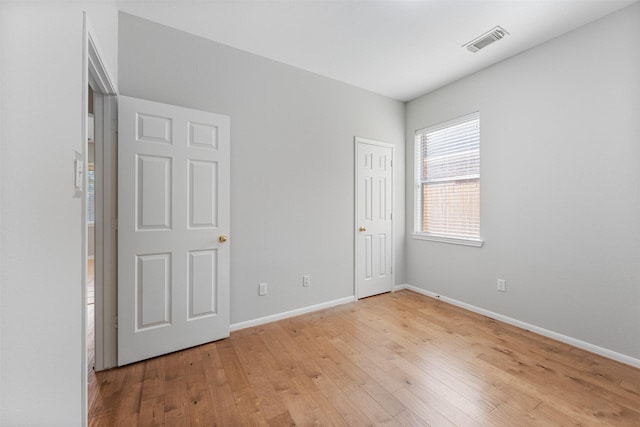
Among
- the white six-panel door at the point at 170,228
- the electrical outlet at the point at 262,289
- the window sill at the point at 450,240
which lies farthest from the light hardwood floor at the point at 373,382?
the window sill at the point at 450,240

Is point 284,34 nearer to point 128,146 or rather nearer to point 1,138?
point 128,146

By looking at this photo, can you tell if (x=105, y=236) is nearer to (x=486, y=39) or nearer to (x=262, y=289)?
(x=262, y=289)

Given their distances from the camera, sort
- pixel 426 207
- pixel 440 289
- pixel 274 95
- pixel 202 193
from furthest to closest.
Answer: pixel 426 207, pixel 440 289, pixel 274 95, pixel 202 193

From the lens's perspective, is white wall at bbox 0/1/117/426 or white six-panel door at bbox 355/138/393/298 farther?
white six-panel door at bbox 355/138/393/298

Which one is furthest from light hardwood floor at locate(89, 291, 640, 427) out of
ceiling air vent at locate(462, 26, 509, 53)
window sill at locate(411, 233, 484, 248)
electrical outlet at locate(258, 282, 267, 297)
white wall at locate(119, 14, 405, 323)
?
ceiling air vent at locate(462, 26, 509, 53)

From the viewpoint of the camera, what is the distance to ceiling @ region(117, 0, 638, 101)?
2.08 meters

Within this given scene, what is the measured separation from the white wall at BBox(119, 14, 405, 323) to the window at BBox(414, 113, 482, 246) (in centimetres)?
89

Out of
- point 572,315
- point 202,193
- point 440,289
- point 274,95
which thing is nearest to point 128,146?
point 202,193

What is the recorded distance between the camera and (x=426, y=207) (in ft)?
12.4

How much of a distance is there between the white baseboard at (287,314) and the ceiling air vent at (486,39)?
9.98ft

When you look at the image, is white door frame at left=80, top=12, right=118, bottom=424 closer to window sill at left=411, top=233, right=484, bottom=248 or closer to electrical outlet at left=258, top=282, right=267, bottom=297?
electrical outlet at left=258, top=282, right=267, bottom=297

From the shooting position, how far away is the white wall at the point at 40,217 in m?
0.64

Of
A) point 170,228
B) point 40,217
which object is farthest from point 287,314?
point 40,217

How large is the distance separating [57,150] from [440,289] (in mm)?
3803
